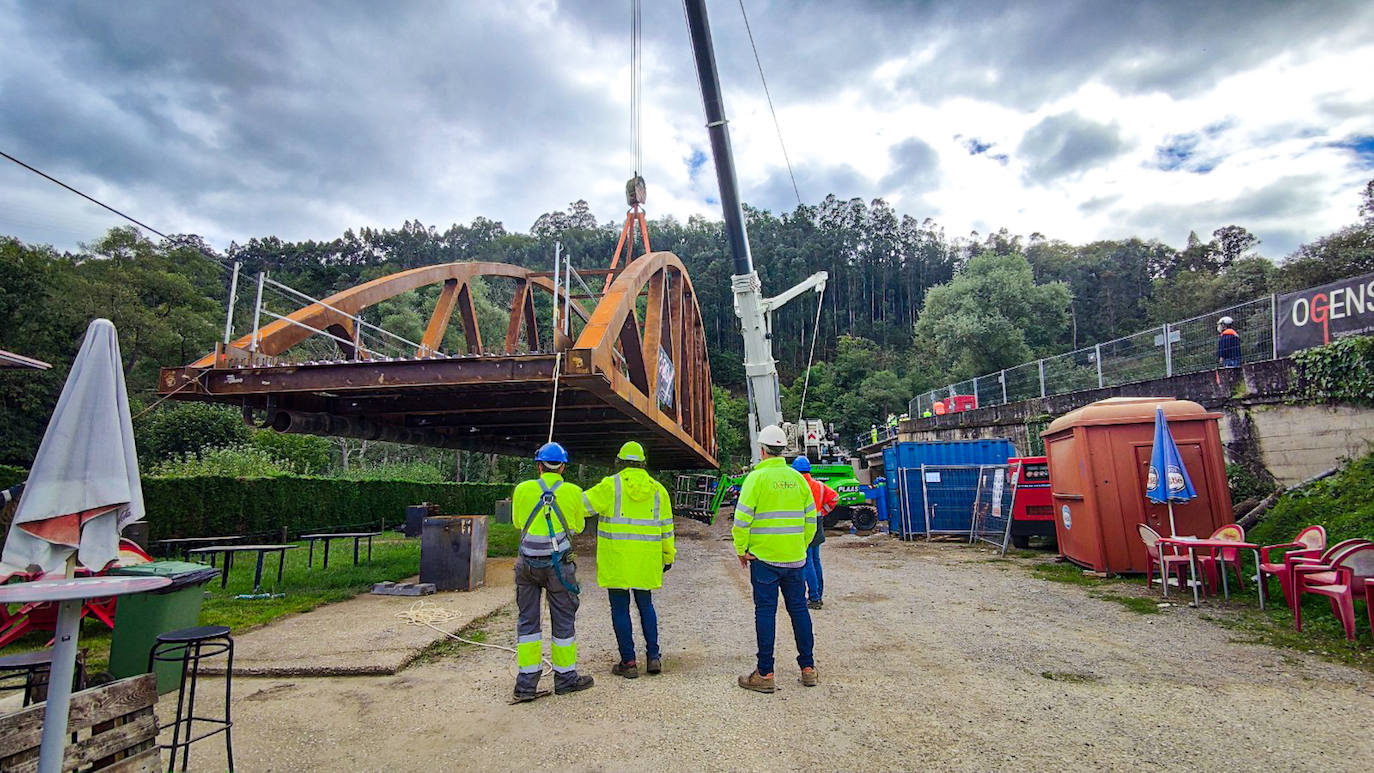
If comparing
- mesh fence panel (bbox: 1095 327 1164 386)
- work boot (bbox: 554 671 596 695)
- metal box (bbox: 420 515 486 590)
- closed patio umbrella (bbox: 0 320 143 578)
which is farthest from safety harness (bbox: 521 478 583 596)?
mesh fence panel (bbox: 1095 327 1164 386)

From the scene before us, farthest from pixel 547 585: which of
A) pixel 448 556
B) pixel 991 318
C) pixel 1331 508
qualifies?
pixel 991 318

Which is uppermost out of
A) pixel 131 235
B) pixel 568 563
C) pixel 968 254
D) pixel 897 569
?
pixel 968 254

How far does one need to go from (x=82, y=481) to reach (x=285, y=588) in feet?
24.5

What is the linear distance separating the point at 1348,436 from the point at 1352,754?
8.93 m

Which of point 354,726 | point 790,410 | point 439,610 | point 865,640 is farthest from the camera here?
point 790,410

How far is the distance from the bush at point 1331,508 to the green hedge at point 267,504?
700 inches

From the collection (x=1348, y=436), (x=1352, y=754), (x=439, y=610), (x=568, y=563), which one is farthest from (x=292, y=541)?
(x=1348, y=436)

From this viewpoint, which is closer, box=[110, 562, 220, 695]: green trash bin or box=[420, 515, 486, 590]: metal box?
box=[110, 562, 220, 695]: green trash bin

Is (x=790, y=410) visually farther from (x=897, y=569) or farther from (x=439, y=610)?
(x=439, y=610)

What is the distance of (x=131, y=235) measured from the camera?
3631cm

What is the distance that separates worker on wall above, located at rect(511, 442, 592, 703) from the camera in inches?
175

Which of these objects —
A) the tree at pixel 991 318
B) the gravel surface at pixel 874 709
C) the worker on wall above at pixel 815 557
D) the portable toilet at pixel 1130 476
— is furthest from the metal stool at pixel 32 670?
the tree at pixel 991 318

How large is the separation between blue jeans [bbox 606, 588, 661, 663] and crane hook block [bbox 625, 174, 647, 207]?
46.3 feet

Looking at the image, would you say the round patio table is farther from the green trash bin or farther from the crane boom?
the crane boom
